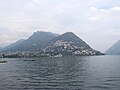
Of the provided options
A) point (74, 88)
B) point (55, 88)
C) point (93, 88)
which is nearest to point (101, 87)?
point (93, 88)

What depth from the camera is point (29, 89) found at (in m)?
76.1

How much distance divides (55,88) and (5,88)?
57.9 ft

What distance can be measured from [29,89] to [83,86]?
19284 millimetres

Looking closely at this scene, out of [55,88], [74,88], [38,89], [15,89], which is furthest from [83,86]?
[15,89]

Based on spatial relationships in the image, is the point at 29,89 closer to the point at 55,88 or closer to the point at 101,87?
the point at 55,88

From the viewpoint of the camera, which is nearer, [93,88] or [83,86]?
[93,88]

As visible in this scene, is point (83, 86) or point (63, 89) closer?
point (63, 89)

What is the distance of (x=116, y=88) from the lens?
76.0m

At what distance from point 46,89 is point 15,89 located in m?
10.6

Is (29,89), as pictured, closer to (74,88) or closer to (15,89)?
(15,89)

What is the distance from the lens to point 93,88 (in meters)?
76.4

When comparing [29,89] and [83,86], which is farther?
[83,86]

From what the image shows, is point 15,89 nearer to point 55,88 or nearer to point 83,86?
point 55,88

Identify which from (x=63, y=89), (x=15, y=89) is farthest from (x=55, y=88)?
(x=15, y=89)
